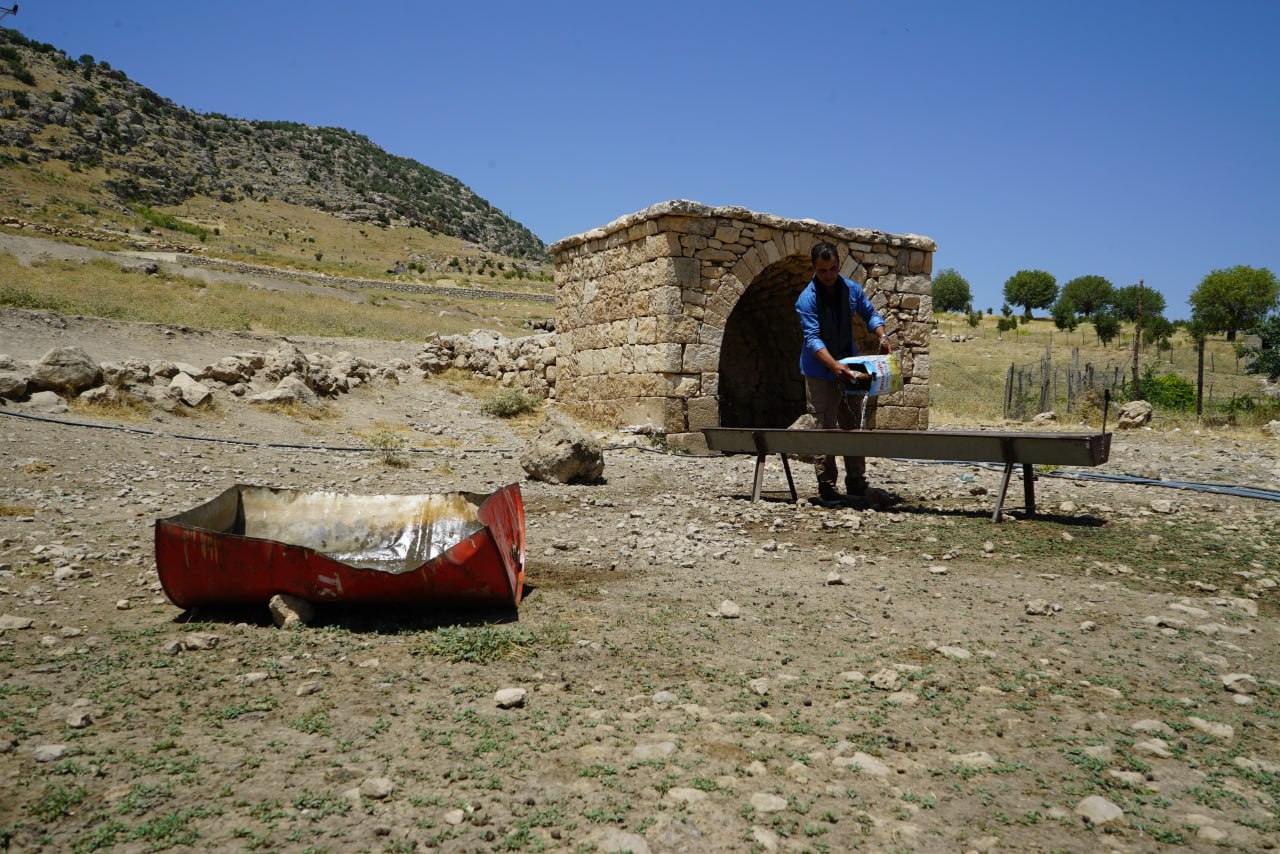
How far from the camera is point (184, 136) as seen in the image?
72.0 m

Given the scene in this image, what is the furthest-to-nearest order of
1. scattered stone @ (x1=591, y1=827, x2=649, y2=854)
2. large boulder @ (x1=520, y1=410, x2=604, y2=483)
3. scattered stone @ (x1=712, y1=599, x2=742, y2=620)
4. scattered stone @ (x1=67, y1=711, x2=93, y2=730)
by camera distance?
large boulder @ (x1=520, y1=410, x2=604, y2=483) < scattered stone @ (x1=712, y1=599, x2=742, y2=620) < scattered stone @ (x1=67, y1=711, x2=93, y2=730) < scattered stone @ (x1=591, y1=827, x2=649, y2=854)

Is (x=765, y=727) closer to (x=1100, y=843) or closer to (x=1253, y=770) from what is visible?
(x=1100, y=843)

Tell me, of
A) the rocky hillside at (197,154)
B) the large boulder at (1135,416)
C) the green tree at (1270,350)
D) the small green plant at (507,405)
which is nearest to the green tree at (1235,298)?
the green tree at (1270,350)

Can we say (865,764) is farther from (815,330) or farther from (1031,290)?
(1031,290)

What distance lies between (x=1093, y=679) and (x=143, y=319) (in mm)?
18583

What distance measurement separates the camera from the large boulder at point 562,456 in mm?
7652

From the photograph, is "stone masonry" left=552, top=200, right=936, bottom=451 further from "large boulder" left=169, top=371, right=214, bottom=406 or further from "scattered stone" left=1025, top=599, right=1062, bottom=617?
"scattered stone" left=1025, top=599, right=1062, bottom=617

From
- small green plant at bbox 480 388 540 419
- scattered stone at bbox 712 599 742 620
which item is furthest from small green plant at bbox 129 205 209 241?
scattered stone at bbox 712 599 742 620

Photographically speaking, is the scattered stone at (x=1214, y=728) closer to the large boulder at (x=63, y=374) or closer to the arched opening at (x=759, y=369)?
the arched opening at (x=759, y=369)

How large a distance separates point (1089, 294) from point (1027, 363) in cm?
2998

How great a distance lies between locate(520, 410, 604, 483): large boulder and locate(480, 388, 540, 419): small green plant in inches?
174

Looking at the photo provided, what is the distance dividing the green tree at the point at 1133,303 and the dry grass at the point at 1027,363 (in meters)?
3.15

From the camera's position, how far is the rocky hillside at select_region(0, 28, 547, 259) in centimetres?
5691

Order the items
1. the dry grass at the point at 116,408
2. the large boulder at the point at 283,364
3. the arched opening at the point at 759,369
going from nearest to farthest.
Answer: the dry grass at the point at 116,408, the large boulder at the point at 283,364, the arched opening at the point at 759,369
